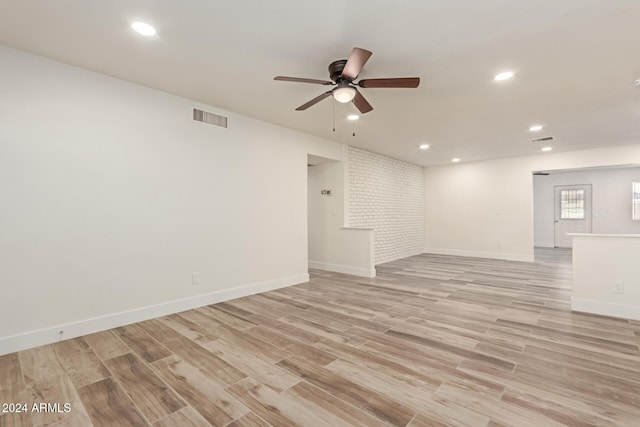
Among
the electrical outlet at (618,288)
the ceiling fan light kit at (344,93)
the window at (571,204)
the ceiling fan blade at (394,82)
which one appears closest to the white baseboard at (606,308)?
the electrical outlet at (618,288)

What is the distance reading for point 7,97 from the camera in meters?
2.54

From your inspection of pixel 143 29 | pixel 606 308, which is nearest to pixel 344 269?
pixel 606 308

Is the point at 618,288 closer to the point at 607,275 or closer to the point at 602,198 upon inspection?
the point at 607,275

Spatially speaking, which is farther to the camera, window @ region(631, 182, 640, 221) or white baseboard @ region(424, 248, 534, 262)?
window @ region(631, 182, 640, 221)

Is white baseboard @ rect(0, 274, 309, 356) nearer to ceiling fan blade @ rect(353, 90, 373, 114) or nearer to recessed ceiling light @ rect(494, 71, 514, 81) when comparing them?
ceiling fan blade @ rect(353, 90, 373, 114)

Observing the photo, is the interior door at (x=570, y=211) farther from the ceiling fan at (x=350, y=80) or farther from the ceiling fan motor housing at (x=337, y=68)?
the ceiling fan motor housing at (x=337, y=68)

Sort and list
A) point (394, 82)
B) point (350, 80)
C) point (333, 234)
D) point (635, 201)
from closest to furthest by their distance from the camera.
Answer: point (394, 82), point (350, 80), point (333, 234), point (635, 201)

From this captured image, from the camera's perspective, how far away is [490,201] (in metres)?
7.80

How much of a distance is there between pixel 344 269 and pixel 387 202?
2405 mm

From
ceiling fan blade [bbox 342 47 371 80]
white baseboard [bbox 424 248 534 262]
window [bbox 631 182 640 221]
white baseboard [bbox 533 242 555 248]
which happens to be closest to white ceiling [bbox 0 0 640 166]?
ceiling fan blade [bbox 342 47 371 80]

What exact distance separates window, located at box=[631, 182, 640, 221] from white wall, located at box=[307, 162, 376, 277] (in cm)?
876

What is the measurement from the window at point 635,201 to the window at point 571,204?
1116 millimetres

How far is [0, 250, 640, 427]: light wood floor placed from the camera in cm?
172

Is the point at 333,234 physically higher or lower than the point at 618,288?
higher
